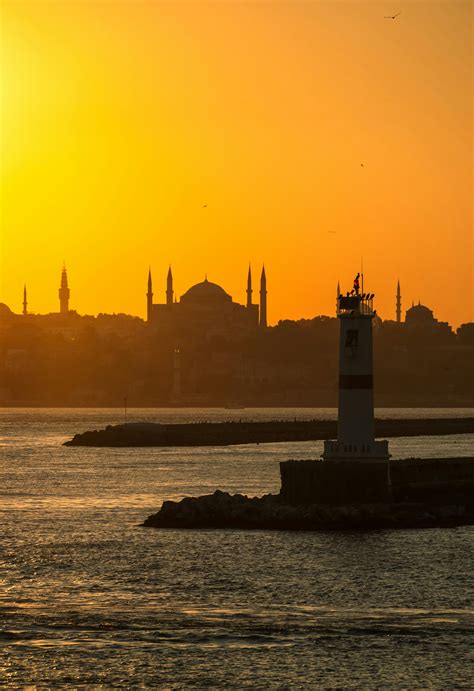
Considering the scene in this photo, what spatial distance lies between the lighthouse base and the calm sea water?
2105mm

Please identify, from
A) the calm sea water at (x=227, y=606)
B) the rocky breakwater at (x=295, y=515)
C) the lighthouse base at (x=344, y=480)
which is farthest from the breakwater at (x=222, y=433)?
the lighthouse base at (x=344, y=480)

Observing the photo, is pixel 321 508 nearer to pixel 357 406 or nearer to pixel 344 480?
pixel 344 480

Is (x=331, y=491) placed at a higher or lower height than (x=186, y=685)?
higher

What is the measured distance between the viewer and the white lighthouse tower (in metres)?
50.9

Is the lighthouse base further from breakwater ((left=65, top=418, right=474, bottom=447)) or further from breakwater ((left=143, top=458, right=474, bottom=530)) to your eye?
breakwater ((left=65, top=418, right=474, bottom=447))

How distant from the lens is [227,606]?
39438 millimetres

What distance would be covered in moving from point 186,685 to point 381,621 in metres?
6.88

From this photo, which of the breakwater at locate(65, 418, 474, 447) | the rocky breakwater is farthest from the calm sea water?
the breakwater at locate(65, 418, 474, 447)

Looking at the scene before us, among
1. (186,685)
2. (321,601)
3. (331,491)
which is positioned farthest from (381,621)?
(331,491)

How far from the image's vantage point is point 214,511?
53.9m

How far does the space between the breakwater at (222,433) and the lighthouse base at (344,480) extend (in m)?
67.5

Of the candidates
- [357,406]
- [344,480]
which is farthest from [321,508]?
[357,406]

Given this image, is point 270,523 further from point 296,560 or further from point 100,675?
point 100,675

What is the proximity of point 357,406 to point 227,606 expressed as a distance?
1297 cm
